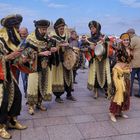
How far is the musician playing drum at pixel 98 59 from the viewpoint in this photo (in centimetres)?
696

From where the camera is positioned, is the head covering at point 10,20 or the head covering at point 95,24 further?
the head covering at point 95,24

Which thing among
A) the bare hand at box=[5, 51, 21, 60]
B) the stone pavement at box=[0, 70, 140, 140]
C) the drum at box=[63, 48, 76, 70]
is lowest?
the stone pavement at box=[0, 70, 140, 140]

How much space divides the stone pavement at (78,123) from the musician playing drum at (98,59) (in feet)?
1.57

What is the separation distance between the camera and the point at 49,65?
618 cm

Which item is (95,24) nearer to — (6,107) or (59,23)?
(59,23)

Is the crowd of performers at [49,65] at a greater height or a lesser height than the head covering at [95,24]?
lesser

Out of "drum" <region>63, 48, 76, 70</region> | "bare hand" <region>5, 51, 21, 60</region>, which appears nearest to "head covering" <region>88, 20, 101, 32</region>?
"drum" <region>63, 48, 76, 70</region>

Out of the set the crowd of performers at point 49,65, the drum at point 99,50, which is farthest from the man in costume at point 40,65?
the drum at point 99,50

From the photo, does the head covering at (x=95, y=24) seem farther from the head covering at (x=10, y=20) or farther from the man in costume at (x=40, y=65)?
the head covering at (x=10, y=20)

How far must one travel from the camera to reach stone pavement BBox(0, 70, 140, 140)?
190 inches

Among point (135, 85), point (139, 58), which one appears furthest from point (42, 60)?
point (135, 85)

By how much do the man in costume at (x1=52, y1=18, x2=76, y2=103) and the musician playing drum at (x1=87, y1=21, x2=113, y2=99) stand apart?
0.64 m

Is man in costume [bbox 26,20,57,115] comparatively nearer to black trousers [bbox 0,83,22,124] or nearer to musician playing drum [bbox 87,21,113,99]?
black trousers [bbox 0,83,22,124]

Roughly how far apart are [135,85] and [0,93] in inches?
212
